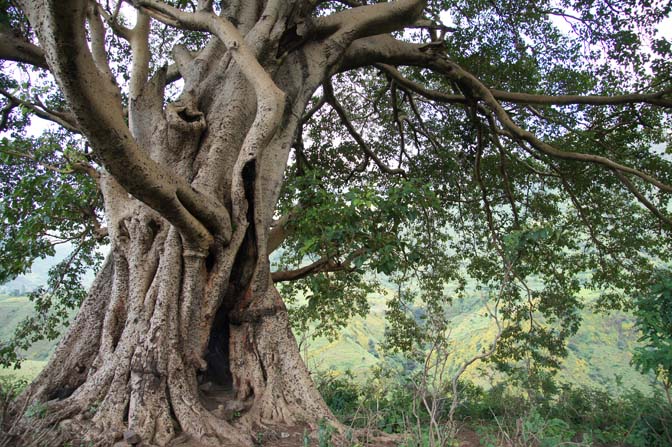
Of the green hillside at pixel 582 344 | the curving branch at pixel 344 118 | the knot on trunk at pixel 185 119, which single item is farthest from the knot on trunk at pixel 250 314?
the green hillside at pixel 582 344

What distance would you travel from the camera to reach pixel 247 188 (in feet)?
11.9

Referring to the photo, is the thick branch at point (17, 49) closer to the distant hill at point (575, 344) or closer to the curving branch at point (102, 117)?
the curving branch at point (102, 117)

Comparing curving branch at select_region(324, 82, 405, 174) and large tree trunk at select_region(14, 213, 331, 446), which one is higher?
curving branch at select_region(324, 82, 405, 174)

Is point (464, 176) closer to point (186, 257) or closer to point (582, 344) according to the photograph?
point (186, 257)

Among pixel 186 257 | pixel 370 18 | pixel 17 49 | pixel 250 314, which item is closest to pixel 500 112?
pixel 370 18

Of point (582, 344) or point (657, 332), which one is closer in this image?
point (657, 332)

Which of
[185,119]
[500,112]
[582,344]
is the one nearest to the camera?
[185,119]

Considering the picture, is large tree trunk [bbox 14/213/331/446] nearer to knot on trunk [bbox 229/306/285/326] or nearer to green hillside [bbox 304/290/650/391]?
knot on trunk [bbox 229/306/285/326]

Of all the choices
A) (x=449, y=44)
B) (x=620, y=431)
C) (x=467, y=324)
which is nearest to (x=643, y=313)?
(x=620, y=431)

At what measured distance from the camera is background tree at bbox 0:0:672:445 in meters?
2.96

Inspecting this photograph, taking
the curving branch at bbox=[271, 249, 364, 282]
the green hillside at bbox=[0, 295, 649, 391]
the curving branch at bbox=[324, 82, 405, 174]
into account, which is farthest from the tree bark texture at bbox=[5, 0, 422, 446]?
the green hillside at bbox=[0, 295, 649, 391]

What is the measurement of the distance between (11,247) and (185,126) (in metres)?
2.31

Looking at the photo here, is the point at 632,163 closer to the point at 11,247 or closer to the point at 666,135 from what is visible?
the point at 666,135

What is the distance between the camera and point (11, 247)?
177 inches
